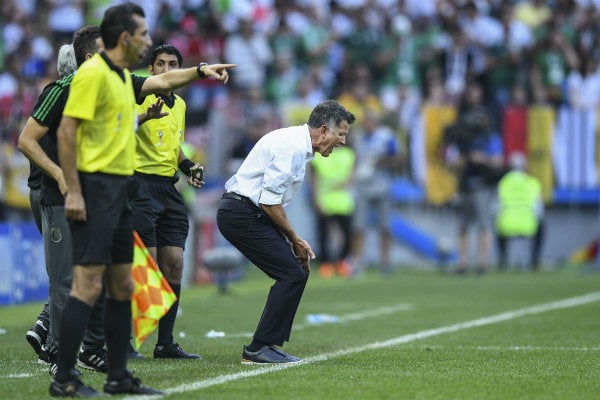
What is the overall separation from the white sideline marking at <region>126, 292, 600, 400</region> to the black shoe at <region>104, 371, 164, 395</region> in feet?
0.43

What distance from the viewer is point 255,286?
18.4 meters

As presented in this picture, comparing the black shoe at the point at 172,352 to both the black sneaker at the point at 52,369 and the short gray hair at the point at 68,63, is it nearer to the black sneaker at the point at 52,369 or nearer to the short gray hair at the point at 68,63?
the black sneaker at the point at 52,369

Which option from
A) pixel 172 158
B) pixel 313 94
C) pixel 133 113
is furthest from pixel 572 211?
pixel 133 113

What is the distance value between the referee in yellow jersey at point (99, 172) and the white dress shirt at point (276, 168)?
183 cm

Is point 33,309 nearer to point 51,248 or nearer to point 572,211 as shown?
point 51,248

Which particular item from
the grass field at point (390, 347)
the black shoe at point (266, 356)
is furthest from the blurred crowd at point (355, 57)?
the black shoe at point (266, 356)

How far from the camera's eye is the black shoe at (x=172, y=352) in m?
9.43

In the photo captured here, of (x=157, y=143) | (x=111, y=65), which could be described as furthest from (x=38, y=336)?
(x=111, y=65)

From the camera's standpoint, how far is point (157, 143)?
30.8 feet

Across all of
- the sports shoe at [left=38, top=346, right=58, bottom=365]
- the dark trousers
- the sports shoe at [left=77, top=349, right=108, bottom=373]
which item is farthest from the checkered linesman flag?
the dark trousers

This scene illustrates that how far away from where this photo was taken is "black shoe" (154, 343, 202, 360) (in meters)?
9.43

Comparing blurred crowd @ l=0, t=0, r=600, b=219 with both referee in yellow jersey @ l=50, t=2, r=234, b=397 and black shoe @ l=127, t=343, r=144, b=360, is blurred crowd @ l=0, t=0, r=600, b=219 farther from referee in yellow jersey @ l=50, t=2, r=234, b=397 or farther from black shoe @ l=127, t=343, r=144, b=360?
referee in yellow jersey @ l=50, t=2, r=234, b=397

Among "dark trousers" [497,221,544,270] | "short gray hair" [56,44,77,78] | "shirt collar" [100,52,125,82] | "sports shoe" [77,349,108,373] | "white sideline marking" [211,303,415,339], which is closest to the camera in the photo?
"shirt collar" [100,52,125,82]

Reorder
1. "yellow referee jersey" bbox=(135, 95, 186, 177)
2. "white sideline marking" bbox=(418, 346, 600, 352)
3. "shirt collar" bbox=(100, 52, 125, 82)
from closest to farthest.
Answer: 1. "shirt collar" bbox=(100, 52, 125, 82)
2. "yellow referee jersey" bbox=(135, 95, 186, 177)
3. "white sideline marking" bbox=(418, 346, 600, 352)
